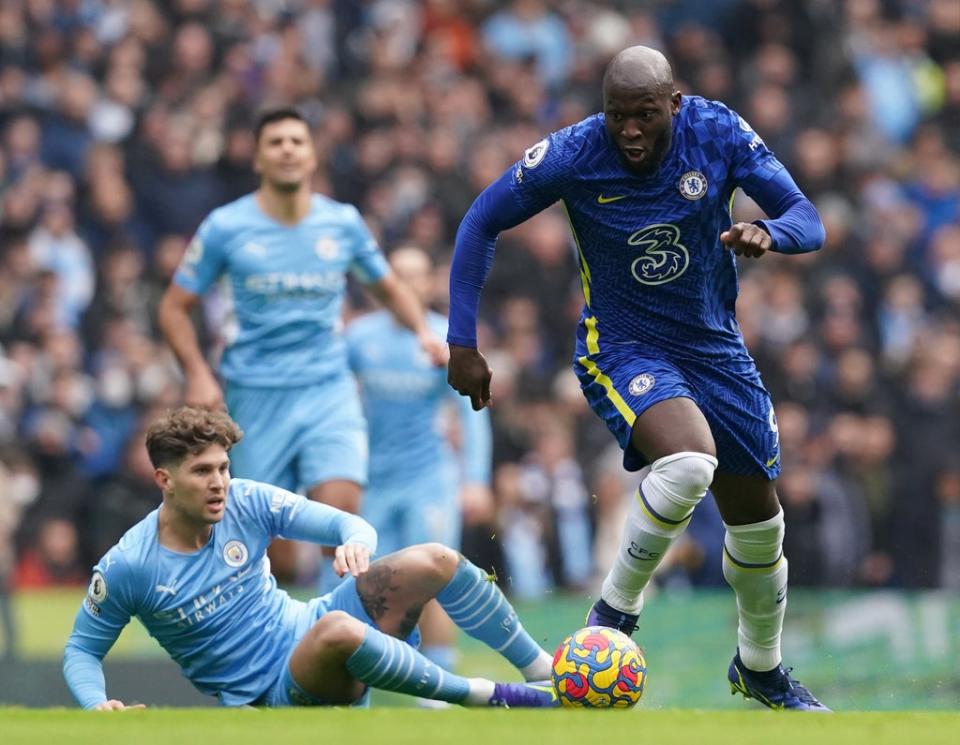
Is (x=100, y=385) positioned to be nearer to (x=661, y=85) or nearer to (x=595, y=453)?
(x=595, y=453)

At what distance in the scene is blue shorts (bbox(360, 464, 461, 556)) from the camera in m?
11.6

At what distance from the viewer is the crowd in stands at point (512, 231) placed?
1427 cm

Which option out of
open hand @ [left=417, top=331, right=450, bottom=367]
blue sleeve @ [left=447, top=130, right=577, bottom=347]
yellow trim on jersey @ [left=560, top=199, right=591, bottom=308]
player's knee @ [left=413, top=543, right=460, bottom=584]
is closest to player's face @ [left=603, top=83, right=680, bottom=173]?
blue sleeve @ [left=447, top=130, right=577, bottom=347]

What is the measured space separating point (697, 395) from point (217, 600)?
2.02 meters

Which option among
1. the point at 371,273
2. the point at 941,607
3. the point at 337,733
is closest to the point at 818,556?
the point at 941,607

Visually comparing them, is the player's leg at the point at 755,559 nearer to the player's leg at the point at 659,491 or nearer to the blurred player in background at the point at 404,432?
the player's leg at the point at 659,491

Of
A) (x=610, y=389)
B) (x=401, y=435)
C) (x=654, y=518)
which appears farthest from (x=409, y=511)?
(x=654, y=518)

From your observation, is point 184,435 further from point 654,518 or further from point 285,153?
point 285,153

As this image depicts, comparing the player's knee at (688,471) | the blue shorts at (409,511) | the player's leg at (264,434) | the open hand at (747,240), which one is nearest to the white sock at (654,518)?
the player's knee at (688,471)

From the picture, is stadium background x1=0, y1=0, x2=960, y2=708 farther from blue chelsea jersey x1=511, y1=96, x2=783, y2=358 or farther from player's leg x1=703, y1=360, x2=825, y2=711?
blue chelsea jersey x1=511, y1=96, x2=783, y2=358

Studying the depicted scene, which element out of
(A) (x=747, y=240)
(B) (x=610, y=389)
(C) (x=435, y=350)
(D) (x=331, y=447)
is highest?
(C) (x=435, y=350)

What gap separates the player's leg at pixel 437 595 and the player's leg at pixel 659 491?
435 millimetres

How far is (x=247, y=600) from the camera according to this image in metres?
7.55

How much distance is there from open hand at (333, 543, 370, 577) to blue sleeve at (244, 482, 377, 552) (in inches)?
5.9
